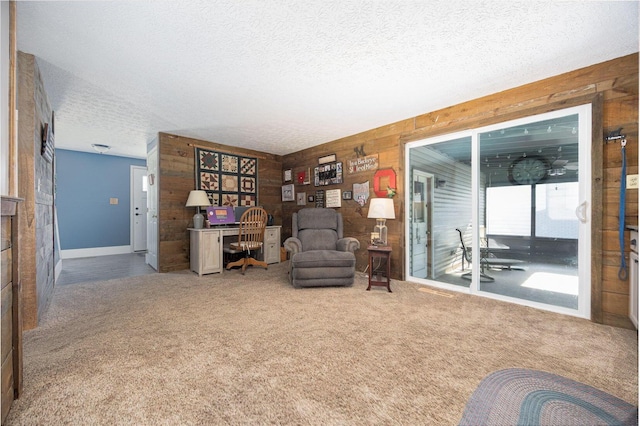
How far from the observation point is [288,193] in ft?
18.2

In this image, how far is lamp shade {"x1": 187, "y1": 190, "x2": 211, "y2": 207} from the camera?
4238 mm

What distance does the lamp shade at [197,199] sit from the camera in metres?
4.24

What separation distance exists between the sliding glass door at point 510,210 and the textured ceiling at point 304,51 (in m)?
0.55

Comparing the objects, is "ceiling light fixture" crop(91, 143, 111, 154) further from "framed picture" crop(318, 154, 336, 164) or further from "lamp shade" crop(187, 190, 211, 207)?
"framed picture" crop(318, 154, 336, 164)

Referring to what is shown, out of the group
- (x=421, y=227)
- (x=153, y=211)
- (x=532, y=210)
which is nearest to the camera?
(x=532, y=210)

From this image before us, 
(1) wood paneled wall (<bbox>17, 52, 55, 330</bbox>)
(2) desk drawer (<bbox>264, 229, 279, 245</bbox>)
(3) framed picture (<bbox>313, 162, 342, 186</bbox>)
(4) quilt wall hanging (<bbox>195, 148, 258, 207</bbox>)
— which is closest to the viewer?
(1) wood paneled wall (<bbox>17, 52, 55, 330</bbox>)

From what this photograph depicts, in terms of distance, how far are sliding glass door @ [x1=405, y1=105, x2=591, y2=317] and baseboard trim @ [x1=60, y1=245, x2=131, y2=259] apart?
6214mm

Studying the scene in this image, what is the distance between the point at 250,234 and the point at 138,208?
147 inches

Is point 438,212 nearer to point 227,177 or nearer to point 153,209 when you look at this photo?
point 227,177

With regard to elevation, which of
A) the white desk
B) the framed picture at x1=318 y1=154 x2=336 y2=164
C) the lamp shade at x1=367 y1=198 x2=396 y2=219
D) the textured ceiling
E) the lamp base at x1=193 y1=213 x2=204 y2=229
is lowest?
the white desk

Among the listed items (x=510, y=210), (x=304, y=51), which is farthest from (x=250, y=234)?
(x=510, y=210)

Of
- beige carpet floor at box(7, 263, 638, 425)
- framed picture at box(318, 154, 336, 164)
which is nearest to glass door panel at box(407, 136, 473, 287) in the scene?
beige carpet floor at box(7, 263, 638, 425)

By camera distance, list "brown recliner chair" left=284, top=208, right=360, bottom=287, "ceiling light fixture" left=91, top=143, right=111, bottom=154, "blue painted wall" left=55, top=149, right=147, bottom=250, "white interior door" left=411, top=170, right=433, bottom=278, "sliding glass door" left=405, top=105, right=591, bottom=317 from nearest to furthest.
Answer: "sliding glass door" left=405, top=105, right=591, bottom=317
"brown recliner chair" left=284, top=208, right=360, bottom=287
"white interior door" left=411, top=170, right=433, bottom=278
"ceiling light fixture" left=91, top=143, right=111, bottom=154
"blue painted wall" left=55, top=149, right=147, bottom=250

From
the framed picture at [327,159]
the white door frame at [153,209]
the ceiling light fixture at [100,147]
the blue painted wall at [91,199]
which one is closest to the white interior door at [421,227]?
the framed picture at [327,159]
